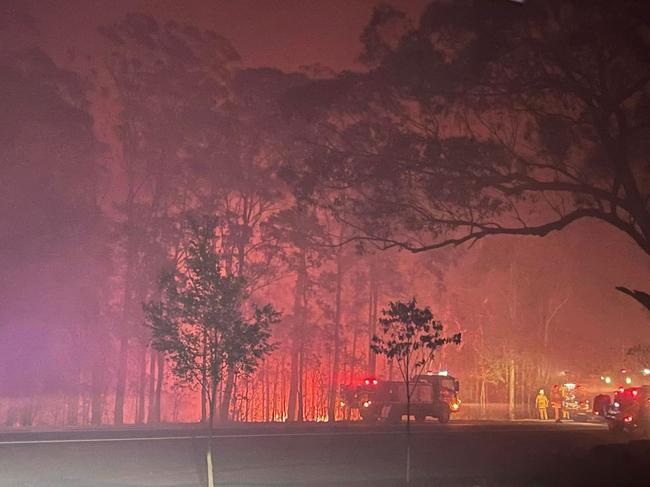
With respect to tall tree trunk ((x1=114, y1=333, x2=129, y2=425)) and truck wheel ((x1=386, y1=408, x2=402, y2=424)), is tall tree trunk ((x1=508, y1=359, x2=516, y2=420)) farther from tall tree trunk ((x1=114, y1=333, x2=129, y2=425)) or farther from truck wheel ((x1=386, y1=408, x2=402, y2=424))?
tall tree trunk ((x1=114, y1=333, x2=129, y2=425))

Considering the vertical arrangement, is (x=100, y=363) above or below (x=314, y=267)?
below

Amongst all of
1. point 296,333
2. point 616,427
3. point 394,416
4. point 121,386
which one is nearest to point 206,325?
point 394,416

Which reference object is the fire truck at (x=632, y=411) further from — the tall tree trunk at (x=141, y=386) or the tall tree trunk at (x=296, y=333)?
the tall tree trunk at (x=141, y=386)

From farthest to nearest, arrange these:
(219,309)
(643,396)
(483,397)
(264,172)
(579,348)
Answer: (579,348) → (483,397) → (264,172) → (643,396) → (219,309)

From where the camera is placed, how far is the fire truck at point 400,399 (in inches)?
1248

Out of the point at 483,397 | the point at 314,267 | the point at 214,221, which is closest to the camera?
the point at 214,221

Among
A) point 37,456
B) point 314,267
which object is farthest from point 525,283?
point 37,456

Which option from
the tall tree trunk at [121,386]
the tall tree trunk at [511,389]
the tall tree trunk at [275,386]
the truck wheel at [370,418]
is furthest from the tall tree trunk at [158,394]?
the tall tree trunk at [511,389]

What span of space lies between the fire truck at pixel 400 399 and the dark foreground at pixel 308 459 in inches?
265

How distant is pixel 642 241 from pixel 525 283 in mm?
46028

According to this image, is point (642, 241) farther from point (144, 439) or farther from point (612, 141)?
point (144, 439)

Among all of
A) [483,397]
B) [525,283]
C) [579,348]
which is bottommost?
[483,397]

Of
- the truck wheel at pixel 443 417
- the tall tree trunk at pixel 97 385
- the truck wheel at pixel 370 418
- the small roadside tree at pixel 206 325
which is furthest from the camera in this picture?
the tall tree trunk at pixel 97 385

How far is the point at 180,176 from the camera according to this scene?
40.5 meters
